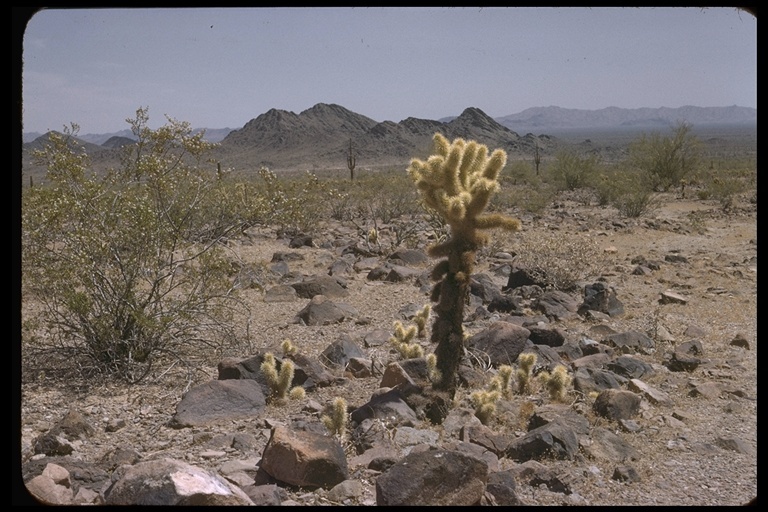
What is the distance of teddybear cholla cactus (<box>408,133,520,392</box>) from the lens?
5367 millimetres

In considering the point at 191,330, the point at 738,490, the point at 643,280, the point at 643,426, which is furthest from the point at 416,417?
the point at 643,280

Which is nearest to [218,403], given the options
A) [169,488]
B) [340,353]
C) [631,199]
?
[340,353]

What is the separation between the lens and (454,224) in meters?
5.45

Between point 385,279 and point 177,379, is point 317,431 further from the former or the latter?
→ point 385,279

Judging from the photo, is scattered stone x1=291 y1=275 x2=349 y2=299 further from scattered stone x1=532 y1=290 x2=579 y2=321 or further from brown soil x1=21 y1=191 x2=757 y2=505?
scattered stone x1=532 y1=290 x2=579 y2=321

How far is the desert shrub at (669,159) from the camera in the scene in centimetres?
2550

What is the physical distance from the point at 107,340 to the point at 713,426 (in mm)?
4944

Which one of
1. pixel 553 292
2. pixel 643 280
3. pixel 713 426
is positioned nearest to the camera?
pixel 713 426

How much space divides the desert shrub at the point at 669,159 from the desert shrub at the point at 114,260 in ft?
72.5

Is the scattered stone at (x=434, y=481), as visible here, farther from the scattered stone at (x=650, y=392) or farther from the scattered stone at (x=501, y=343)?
the scattered stone at (x=501, y=343)

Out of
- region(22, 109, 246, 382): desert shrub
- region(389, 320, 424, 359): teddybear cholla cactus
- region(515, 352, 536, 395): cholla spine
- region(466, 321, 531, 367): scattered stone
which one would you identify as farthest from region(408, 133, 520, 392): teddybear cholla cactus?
region(22, 109, 246, 382): desert shrub

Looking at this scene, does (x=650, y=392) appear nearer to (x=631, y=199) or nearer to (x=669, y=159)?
(x=631, y=199)

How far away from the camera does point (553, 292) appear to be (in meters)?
9.10

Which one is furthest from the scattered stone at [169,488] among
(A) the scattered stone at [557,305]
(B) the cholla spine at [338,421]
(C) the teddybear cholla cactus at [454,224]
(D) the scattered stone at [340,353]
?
(A) the scattered stone at [557,305]
